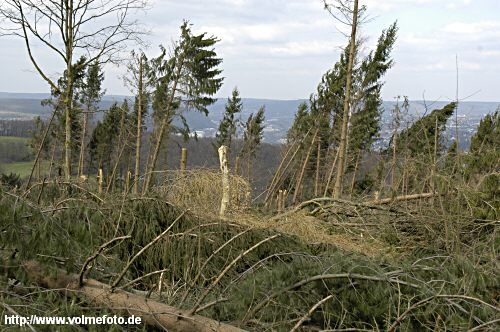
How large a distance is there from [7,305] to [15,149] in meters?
44.2

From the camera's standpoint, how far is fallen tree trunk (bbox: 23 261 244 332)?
100 inches

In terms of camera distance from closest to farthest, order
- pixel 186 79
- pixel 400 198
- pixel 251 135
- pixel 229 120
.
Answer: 1. pixel 400 198
2. pixel 186 79
3. pixel 251 135
4. pixel 229 120

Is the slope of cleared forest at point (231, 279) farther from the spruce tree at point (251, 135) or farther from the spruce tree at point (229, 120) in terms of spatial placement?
the spruce tree at point (229, 120)

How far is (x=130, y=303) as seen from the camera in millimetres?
2729

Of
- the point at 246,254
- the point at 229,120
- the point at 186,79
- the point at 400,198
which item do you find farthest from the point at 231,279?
the point at 229,120

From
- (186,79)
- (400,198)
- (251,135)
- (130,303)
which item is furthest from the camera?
(251,135)

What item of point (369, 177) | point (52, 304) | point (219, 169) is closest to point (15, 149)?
point (369, 177)

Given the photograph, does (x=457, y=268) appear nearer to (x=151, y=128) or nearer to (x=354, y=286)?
(x=354, y=286)

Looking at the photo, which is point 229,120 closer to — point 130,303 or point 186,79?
point 186,79

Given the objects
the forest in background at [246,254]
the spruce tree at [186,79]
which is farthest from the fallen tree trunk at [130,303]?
the spruce tree at [186,79]

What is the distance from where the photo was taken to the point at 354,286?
9.27 feet

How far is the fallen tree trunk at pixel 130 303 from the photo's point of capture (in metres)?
2.55

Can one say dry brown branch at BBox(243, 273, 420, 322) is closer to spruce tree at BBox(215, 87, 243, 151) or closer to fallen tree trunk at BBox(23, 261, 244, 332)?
fallen tree trunk at BBox(23, 261, 244, 332)

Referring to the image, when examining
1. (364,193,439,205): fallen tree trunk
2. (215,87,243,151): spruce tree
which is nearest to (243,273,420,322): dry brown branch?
(364,193,439,205): fallen tree trunk
